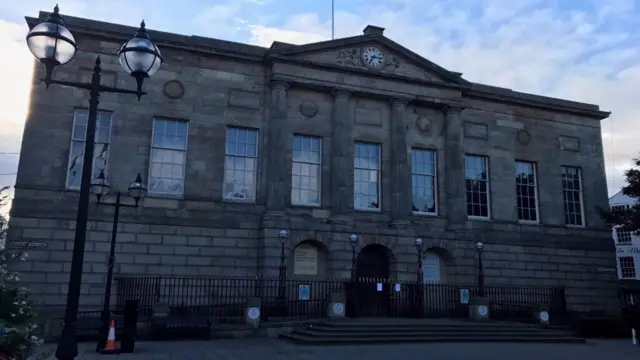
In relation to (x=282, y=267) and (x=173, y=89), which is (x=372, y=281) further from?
(x=173, y=89)

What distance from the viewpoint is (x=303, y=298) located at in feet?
71.8

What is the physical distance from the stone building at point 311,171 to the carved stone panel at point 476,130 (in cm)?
13


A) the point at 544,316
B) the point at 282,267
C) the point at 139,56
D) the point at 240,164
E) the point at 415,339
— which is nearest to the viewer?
the point at 139,56

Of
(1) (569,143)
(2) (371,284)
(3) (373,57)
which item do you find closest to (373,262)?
(2) (371,284)

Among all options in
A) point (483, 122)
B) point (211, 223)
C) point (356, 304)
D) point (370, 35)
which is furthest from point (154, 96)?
point (483, 122)

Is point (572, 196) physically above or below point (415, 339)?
above

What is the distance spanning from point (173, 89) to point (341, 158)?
27.2 ft

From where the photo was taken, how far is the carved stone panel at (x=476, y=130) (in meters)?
28.9

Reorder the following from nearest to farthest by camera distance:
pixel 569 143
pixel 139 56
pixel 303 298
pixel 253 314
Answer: pixel 139 56 < pixel 253 314 < pixel 303 298 < pixel 569 143

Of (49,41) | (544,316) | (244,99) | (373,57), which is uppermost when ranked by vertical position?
(373,57)

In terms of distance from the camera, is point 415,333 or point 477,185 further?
point 477,185

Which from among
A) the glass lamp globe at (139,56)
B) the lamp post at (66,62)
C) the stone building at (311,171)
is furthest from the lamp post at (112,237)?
the glass lamp globe at (139,56)

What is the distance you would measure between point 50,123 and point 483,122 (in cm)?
2121

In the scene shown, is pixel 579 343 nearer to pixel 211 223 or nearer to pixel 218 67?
pixel 211 223
